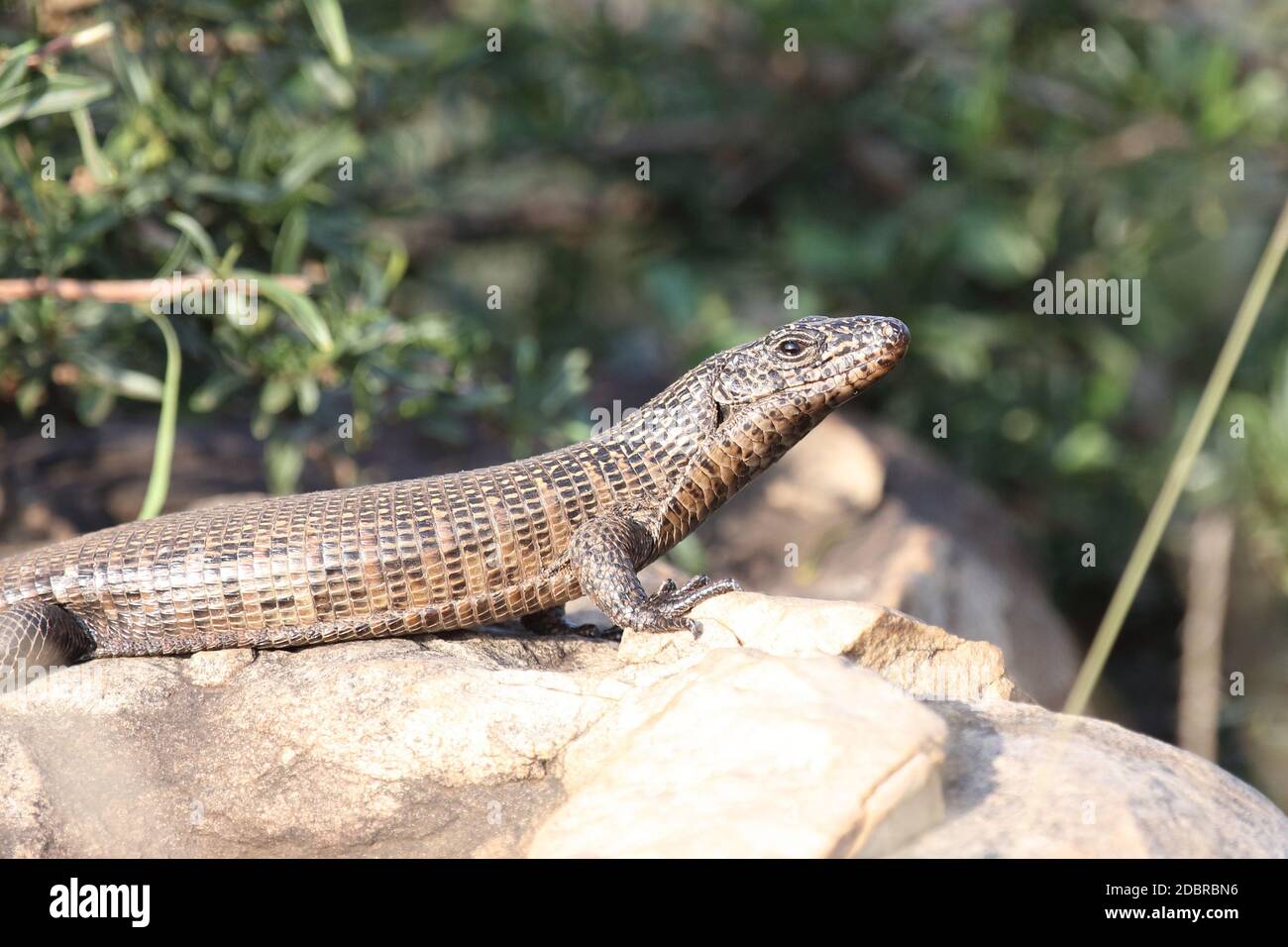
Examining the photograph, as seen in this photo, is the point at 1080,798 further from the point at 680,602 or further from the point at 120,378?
the point at 120,378

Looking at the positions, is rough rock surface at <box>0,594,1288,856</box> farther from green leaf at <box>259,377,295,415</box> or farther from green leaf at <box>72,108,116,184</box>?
green leaf at <box>72,108,116,184</box>

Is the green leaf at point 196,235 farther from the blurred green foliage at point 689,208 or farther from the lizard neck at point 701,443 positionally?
the lizard neck at point 701,443

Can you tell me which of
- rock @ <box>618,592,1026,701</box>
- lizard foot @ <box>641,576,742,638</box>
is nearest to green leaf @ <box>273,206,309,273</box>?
lizard foot @ <box>641,576,742,638</box>

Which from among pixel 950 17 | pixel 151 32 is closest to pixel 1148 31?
pixel 950 17

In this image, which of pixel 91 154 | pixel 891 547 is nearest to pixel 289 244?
pixel 91 154

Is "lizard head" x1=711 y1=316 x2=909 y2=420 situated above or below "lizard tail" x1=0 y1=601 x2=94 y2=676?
above

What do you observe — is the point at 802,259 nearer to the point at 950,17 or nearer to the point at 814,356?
the point at 950,17
